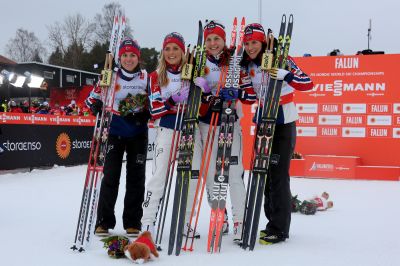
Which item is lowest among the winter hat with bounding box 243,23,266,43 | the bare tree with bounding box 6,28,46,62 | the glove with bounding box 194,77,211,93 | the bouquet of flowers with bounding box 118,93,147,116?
the bouquet of flowers with bounding box 118,93,147,116

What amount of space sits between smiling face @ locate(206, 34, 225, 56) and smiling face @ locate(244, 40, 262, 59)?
188mm

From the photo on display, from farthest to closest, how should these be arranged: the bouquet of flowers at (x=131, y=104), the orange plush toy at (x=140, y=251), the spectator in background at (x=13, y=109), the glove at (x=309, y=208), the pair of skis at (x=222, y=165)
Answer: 1. the spectator in background at (x=13, y=109)
2. the glove at (x=309, y=208)
3. the bouquet of flowers at (x=131, y=104)
4. the pair of skis at (x=222, y=165)
5. the orange plush toy at (x=140, y=251)

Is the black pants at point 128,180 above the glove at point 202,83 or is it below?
below

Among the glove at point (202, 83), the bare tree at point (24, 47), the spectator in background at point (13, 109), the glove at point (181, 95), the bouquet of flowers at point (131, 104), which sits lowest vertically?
the bouquet of flowers at point (131, 104)

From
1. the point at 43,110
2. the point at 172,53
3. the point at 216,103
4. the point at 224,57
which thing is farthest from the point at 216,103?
the point at 43,110

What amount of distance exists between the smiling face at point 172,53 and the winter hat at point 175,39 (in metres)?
0.02

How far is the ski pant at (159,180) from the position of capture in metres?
3.42

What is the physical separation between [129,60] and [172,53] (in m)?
0.44

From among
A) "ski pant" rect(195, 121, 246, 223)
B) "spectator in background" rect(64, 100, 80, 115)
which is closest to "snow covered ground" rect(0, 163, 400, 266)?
"ski pant" rect(195, 121, 246, 223)

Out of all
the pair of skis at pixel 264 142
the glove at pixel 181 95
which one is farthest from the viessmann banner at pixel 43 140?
the pair of skis at pixel 264 142

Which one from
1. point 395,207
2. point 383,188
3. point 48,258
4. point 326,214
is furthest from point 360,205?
point 48,258

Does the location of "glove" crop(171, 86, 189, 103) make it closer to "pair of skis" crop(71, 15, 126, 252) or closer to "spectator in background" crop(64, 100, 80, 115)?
"pair of skis" crop(71, 15, 126, 252)

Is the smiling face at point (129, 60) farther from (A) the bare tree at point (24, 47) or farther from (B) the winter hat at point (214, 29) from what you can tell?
(A) the bare tree at point (24, 47)

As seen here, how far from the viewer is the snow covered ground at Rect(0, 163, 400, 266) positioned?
306 cm
